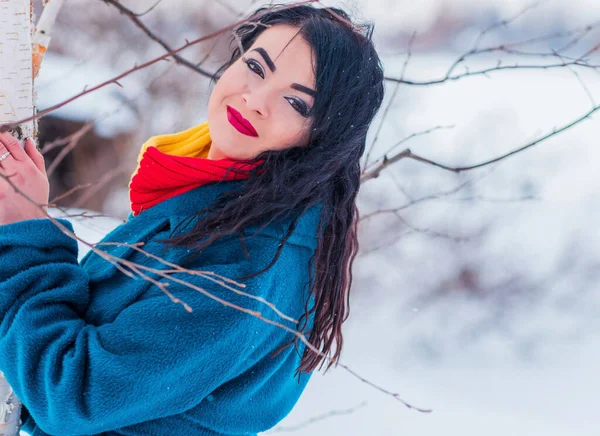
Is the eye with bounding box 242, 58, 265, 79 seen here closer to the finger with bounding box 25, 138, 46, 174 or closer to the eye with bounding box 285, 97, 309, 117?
the eye with bounding box 285, 97, 309, 117

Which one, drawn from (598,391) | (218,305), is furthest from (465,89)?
(218,305)

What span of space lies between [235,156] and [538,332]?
3656mm

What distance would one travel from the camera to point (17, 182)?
1.02m

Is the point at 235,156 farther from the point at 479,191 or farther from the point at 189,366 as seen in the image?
the point at 479,191

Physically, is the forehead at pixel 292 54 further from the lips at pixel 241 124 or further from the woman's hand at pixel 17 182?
the woman's hand at pixel 17 182

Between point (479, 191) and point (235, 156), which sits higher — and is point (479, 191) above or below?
above

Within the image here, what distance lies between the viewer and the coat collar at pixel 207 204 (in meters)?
1.10

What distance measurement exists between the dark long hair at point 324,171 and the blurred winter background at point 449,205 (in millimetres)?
2521

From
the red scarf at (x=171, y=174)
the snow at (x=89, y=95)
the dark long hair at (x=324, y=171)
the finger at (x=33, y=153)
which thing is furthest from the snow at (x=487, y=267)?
the finger at (x=33, y=153)

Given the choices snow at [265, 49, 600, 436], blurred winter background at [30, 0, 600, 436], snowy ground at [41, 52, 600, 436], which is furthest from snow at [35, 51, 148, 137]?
snow at [265, 49, 600, 436]

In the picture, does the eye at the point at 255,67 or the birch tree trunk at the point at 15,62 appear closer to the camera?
the birch tree trunk at the point at 15,62

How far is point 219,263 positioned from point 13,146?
1.40 feet

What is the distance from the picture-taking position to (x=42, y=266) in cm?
99

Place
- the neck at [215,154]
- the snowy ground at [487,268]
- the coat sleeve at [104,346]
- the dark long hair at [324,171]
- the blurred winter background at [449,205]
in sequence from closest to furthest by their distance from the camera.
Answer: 1. the coat sleeve at [104,346]
2. the dark long hair at [324,171]
3. the neck at [215,154]
4. the blurred winter background at [449,205]
5. the snowy ground at [487,268]
